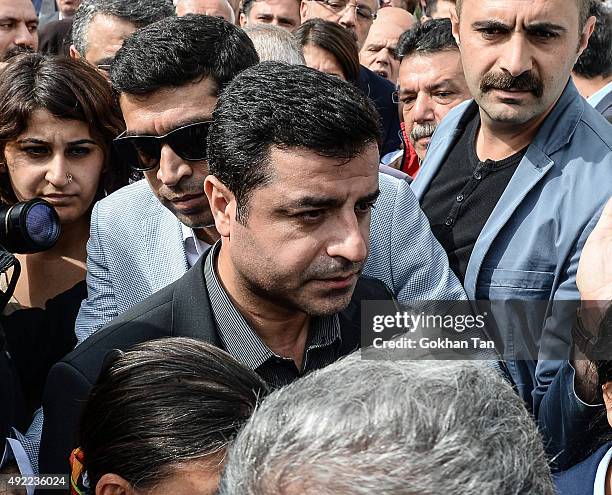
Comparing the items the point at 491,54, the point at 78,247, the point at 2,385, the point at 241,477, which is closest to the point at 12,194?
the point at 78,247

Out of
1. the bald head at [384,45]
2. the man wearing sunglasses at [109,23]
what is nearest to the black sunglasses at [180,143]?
the man wearing sunglasses at [109,23]

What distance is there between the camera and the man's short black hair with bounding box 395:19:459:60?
3.83 metres

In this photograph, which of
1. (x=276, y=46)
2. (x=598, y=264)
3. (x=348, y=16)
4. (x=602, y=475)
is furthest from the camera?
(x=348, y=16)

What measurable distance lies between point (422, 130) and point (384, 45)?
7.53 ft

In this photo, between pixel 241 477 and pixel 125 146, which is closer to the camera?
pixel 241 477

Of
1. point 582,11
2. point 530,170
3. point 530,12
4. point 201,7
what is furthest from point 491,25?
point 201,7

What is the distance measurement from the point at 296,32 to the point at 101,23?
937 millimetres

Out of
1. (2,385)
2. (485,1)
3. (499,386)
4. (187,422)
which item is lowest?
(2,385)

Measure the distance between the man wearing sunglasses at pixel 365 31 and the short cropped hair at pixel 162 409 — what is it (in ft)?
10.2

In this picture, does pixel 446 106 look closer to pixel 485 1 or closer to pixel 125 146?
pixel 485 1

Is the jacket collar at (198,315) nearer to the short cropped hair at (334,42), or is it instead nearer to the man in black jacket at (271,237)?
the man in black jacket at (271,237)

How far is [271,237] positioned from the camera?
75.2 inches

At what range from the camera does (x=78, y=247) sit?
9.41 feet

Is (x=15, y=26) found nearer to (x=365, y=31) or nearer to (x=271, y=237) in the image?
(x=365, y=31)
